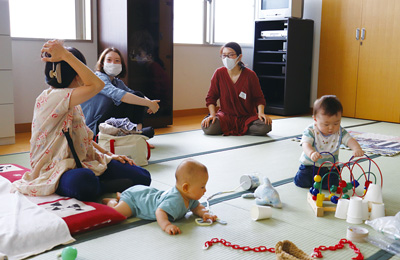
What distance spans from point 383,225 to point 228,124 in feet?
7.92

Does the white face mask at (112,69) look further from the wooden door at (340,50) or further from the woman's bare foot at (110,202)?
the wooden door at (340,50)

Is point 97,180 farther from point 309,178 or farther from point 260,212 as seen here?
point 309,178

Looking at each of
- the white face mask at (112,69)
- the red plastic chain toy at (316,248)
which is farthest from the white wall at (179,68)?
the red plastic chain toy at (316,248)

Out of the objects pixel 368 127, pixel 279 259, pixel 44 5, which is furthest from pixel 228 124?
pixel 279 259

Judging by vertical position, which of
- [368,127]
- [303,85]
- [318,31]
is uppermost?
[318,31]

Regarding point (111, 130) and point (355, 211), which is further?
point (111, 130)

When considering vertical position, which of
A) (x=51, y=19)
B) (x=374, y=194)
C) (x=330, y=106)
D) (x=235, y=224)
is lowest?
(x=235, y=224)

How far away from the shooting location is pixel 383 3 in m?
5.07

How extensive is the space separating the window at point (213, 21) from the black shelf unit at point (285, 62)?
42cm

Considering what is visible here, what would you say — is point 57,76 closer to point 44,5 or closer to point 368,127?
point 44,5

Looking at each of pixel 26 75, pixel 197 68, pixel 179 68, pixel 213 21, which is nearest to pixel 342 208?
pixel 26 75

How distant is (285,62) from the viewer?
552 cm

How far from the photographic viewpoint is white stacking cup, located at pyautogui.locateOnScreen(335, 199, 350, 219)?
192 centimetres

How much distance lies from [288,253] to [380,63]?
432 cm
